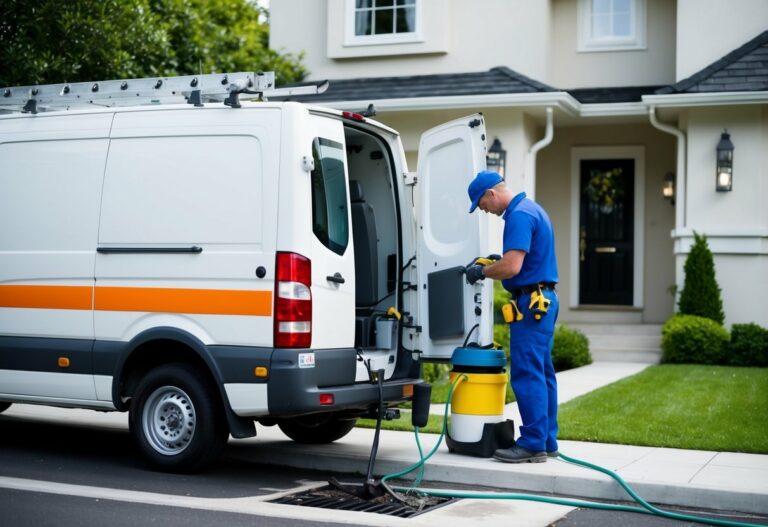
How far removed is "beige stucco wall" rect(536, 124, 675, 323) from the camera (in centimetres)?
1645

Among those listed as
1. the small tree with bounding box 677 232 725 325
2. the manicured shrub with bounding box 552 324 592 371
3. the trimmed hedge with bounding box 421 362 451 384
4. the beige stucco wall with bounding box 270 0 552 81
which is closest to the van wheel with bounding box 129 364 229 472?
the trimmed hedge with bounding box 421 362 451 384

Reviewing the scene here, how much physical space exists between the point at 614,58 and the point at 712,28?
179 centimetres

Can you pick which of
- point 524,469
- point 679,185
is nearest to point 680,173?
point 679,185

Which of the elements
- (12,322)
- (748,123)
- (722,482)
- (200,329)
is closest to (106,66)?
(12,322)

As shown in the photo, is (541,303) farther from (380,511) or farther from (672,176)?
(672,176)

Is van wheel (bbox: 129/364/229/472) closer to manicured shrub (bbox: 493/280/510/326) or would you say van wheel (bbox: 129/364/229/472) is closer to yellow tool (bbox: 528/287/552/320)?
yellow tool (bbox: 528/287/552/320)

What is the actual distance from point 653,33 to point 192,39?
7.25 metres

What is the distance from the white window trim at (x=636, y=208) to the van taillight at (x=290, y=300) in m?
10.9

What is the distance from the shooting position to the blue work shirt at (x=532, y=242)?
23.9 feet

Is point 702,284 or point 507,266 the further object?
point 702,284

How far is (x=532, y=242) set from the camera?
24.2 feet

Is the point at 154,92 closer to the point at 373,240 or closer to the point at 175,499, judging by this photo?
the point at 373,240

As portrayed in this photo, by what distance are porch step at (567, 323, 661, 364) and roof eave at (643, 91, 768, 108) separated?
11.2 ft

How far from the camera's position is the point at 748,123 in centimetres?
1449
